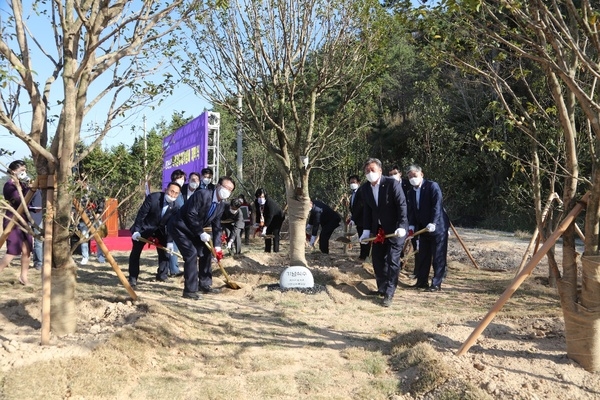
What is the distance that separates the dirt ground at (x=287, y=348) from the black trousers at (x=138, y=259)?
17.6 inches

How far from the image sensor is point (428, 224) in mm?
8273

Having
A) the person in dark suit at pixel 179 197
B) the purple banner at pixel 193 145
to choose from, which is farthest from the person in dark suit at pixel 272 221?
the person in dark suit at pixel 179 197

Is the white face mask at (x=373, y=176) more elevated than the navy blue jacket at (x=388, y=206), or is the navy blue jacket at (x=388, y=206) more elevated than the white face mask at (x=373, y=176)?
the white face mask at (x=373, y=176)

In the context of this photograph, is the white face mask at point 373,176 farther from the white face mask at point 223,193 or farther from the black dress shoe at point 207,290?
the black dress shoe at point 207,290

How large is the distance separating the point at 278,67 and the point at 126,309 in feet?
14.4

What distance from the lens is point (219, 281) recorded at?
333 inches

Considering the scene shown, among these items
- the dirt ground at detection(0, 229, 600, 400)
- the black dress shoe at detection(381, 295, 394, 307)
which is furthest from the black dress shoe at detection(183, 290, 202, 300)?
the black dress shoe at detection(381, 295, 394, 307)

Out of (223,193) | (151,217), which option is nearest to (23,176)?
(151,217)

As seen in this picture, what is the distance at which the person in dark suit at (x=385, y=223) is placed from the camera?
289 inches

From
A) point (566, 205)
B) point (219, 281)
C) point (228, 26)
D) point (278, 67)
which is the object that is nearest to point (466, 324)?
point (566, 205)

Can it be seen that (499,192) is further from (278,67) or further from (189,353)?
(189,353)

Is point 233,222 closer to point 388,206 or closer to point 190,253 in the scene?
point 190,253

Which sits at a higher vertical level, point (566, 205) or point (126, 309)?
point (566, 205)

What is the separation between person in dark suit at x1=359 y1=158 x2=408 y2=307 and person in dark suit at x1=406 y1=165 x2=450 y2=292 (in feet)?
2.70
